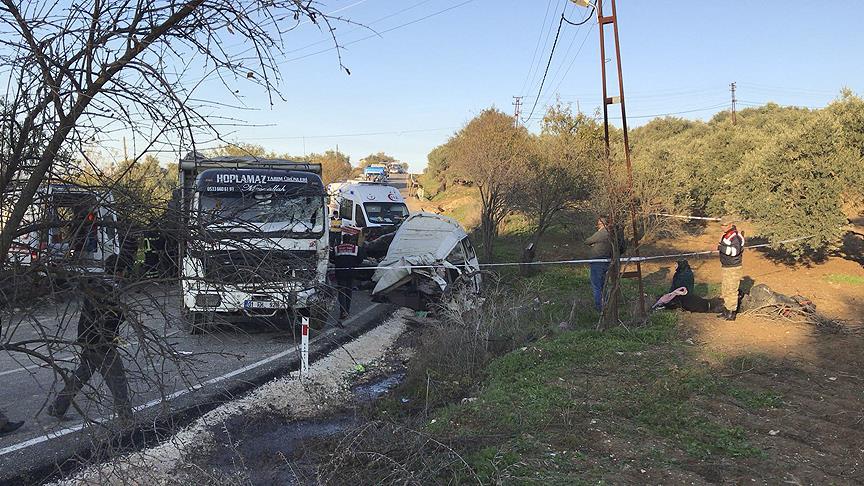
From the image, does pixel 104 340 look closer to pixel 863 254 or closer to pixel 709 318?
pixel 709 318

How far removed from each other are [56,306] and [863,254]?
1610cm

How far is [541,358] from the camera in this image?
7.81 meters

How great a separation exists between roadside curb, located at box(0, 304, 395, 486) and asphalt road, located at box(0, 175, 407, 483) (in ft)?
0.06

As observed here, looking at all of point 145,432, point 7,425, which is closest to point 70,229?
point 145,432

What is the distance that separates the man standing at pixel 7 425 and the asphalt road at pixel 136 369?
0.16 feet

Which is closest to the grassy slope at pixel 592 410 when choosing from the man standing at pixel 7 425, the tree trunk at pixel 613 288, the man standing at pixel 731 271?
the tree trunk at pixel 613 288

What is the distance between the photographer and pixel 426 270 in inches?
453

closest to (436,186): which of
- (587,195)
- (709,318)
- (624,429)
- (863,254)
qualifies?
(587,195)

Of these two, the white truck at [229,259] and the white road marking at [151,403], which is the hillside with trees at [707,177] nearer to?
the white road marking at [151,403]

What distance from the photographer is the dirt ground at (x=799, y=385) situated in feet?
15.4

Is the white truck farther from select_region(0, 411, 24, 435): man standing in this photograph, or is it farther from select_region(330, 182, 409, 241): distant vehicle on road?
select_region(330, 182, 409, 241): distant vehicle on road

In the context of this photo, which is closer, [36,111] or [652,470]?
[36,111]

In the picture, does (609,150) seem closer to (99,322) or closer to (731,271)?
(731,271)

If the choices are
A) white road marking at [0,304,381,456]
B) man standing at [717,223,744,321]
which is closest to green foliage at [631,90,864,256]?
man standing at [717,223,744,321]
